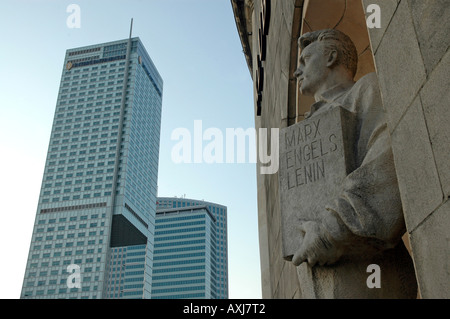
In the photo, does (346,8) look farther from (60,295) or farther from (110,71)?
(110,71)

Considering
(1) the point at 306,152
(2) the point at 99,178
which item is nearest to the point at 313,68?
(1) the point at 306,152

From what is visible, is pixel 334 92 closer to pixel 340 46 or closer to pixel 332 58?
pixel 332 58

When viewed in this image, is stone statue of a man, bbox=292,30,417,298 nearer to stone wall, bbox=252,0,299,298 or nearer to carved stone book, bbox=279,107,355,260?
carved stone book, bbox=279,107,355,260

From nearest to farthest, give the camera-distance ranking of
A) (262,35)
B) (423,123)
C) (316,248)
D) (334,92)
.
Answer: (423,123)
(316,248)
(334,92)
(262,35)

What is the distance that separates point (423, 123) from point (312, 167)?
1.41m

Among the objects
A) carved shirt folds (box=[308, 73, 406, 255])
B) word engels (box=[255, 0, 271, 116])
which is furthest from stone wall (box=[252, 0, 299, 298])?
carved shirt folds (box=[308, 73, 406, 255])

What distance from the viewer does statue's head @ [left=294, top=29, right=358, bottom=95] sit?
433 cm

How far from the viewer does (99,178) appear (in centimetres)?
13750

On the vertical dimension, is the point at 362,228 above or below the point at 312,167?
below

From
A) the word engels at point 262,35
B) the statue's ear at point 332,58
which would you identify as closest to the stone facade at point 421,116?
the statue's ear at point 332,58

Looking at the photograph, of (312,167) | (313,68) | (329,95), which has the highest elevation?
(313,68)

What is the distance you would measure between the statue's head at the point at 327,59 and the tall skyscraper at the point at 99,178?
397 ft

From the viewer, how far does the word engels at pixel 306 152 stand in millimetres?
3707

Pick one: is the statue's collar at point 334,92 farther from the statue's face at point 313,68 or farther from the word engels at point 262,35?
the word engels at point 262,35
